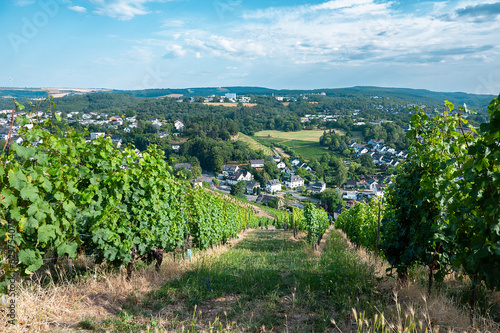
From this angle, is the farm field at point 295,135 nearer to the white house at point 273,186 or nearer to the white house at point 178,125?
the white house at point 178,125

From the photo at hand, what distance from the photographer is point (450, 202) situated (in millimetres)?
3889

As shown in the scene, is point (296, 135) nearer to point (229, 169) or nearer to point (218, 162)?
point (229, 169)

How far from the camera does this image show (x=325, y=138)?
9712 centimetres

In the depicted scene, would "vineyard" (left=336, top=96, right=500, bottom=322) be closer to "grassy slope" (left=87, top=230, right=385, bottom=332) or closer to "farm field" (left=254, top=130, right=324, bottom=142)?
"grassy slope" (left=87, top=230, right=385, bottom=332)

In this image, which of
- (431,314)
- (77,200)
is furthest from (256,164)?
(431,314)

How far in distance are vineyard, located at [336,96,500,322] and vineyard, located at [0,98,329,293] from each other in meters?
4.40

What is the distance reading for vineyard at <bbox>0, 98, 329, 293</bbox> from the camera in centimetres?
304

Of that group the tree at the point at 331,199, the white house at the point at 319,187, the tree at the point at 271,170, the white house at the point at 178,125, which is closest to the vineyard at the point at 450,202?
the tree at the point at 331,199

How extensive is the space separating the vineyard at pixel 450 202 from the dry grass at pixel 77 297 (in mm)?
4183

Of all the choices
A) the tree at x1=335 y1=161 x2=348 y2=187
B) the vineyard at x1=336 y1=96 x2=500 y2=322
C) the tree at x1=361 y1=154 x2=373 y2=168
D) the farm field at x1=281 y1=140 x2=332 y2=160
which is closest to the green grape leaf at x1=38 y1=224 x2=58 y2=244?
the vineyard at x1=336 y1=96 x2=500 y2=322

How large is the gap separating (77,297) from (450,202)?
5188mm

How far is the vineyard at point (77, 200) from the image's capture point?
304cm

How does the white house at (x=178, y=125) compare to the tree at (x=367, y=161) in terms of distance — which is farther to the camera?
the white house at (x=178, y=125)

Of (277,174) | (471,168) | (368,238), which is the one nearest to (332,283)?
(471,168)
